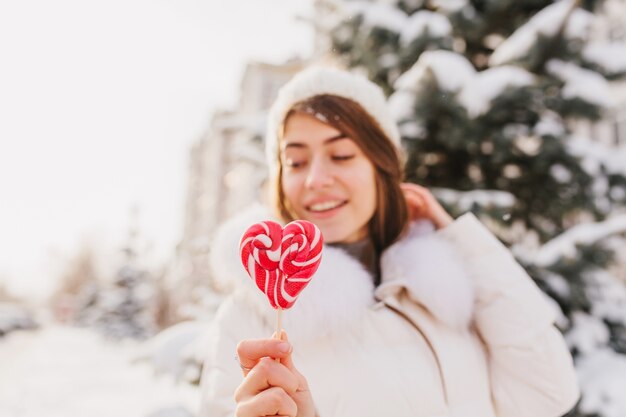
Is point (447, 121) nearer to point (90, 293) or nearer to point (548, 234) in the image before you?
point (548, 234)

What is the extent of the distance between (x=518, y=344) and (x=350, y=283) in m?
0.64

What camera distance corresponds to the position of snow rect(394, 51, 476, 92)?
2821 mm

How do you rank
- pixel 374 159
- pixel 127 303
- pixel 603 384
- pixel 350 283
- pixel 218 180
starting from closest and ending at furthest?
pixel 350 283, pixel 374 159, pixel 603 384, pixel 127 303, pixel 218 180

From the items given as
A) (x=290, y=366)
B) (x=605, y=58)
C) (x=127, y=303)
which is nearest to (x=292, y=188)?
(x=290, y=366)

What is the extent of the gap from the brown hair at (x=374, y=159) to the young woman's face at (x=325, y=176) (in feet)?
0.12

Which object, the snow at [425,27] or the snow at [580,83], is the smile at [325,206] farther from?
the snow at [580,83]

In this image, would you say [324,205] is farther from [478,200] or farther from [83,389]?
[83,389]

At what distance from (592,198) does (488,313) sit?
2171 mm

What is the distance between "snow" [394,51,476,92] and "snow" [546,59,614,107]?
738 mm

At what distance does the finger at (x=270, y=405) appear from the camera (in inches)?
36.2

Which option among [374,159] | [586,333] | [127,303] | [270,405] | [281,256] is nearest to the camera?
[270,405]

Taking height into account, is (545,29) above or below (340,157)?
above

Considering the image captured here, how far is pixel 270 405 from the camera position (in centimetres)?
92

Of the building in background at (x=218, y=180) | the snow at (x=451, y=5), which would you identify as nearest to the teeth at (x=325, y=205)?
the snow at (x=451, y=5)
